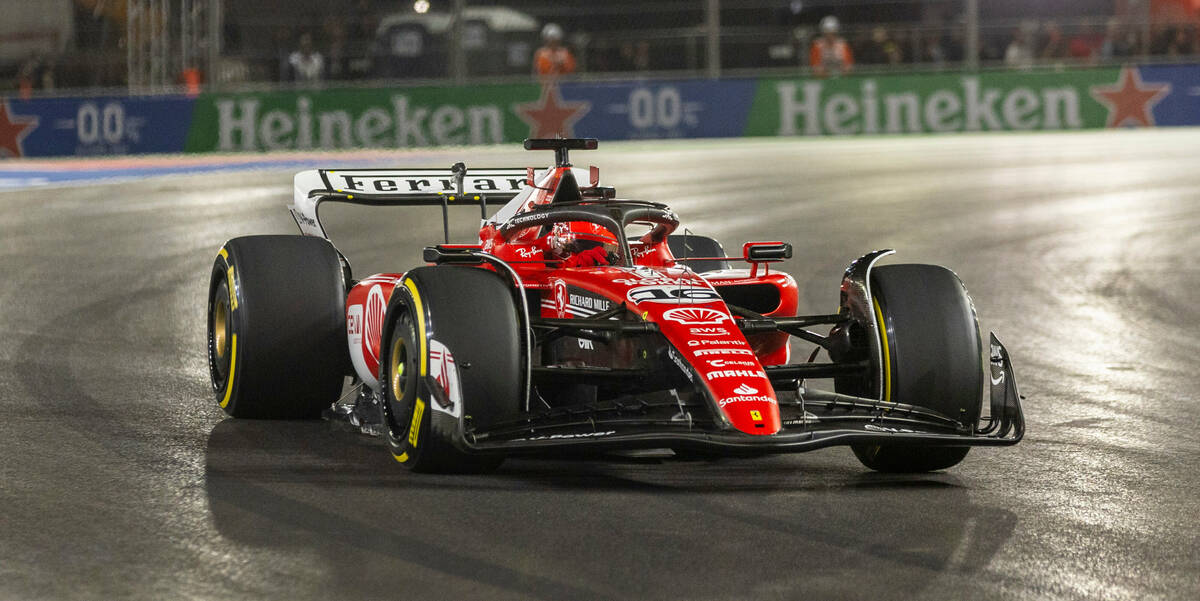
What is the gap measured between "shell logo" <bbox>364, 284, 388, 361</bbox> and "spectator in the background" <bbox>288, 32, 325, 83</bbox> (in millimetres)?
21538

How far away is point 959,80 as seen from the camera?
2839cm

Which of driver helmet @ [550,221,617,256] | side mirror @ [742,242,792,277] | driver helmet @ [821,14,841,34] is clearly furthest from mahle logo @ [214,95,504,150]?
side mirror @ [742,242,792,277]

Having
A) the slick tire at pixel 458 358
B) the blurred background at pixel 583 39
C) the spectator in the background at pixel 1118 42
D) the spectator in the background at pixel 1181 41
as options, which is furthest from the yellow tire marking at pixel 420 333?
the spectator in the background at pixel 1181 41

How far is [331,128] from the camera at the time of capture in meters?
27.6

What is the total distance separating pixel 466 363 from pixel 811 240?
390 inches

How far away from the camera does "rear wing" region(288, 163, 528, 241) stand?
8.37m

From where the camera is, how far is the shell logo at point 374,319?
6883 mm

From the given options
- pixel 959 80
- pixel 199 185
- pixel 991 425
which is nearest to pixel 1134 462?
pixel 991 425

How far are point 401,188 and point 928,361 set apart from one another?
3.37 meters

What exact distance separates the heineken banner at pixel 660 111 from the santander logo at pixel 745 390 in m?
22.0

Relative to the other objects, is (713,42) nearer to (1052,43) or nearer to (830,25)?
(830,25)

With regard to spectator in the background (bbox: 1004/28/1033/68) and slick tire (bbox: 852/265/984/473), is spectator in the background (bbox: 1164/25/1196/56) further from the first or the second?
slick tire (bbox: 852/265/984/473)

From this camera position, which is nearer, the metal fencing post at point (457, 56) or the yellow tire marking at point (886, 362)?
the yellow tire marking at point (886, 362)

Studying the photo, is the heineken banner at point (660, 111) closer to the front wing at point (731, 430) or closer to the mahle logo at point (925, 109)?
the mahle logo at point (925, 109)
